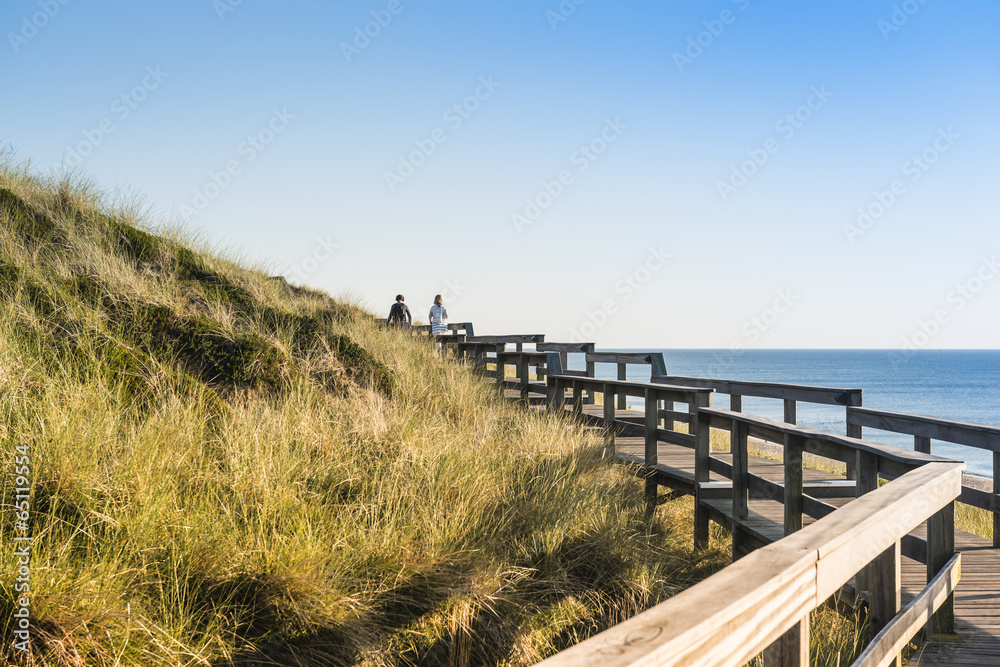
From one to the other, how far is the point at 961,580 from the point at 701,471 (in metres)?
2.25

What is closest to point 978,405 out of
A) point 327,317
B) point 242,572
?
point 327,317

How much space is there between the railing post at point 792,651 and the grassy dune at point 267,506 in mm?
2364

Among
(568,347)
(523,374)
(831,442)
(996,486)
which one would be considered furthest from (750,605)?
(568,347)

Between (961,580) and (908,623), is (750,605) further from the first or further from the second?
(961,580)

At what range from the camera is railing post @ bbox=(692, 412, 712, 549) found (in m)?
6.38

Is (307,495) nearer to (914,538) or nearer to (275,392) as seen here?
(275,392)

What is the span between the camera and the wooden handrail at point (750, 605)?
1.03 m

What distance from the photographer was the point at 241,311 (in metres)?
8.30

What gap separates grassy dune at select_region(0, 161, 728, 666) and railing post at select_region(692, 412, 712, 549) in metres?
0.19

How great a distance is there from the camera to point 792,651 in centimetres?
164

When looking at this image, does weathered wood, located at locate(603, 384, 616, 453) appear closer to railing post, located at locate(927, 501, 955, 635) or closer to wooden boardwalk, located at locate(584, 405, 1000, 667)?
wooden boardwalk, located at locate(584, 405, 1000, 667)

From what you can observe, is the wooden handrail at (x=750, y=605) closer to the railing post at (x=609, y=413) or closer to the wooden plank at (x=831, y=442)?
the wooden plank at (x=831, y=442)
